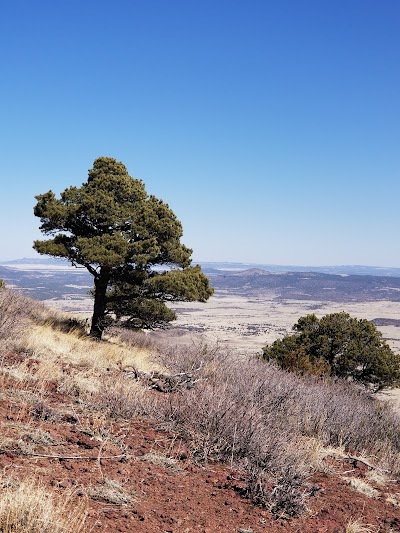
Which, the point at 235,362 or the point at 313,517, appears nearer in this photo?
the point at 313,517

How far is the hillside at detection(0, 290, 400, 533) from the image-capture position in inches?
148

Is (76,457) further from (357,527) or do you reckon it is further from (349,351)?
(349,351)

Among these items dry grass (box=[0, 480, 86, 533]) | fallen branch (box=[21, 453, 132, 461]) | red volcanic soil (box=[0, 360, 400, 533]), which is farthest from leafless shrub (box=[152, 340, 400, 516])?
dry grass (box=[0, 480, 86, 533])

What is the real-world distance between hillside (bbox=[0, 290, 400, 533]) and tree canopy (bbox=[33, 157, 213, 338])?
7.06m

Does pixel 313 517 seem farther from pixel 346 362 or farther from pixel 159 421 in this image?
pixel 346 362

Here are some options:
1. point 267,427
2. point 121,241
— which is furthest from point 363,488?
point 121,241

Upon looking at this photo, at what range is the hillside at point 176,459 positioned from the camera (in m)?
3.75

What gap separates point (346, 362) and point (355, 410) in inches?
646

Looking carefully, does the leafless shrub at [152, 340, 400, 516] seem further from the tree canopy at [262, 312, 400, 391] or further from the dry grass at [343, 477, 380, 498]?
the tree canopy at [262, 312, 400, 391]

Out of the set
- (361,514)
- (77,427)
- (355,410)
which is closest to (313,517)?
(361,514)

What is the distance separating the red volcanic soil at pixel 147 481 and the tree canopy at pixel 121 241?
9496 mm

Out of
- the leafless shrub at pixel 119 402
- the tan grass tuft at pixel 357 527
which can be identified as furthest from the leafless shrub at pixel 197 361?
the tan grass tuft at pixel 357 527

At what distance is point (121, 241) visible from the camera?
582 inches

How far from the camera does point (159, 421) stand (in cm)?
610
